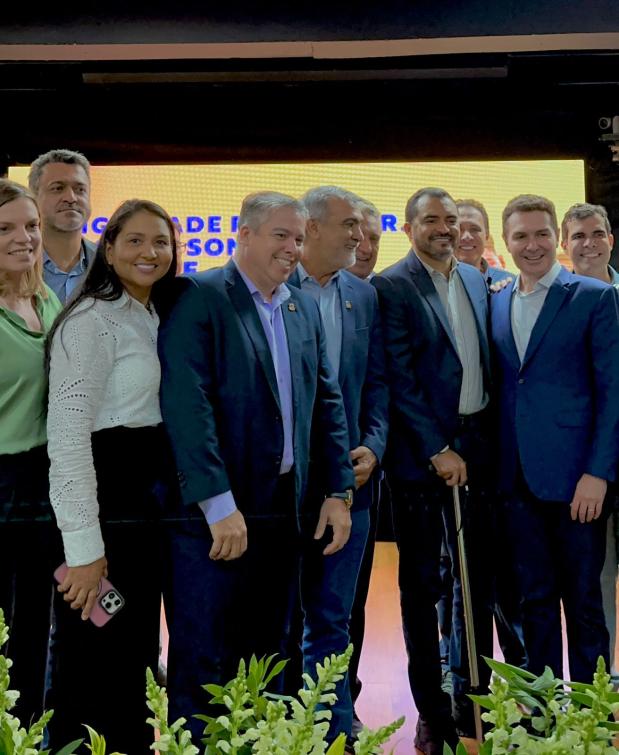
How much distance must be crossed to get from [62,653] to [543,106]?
4779 mm

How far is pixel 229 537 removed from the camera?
7.21 ft

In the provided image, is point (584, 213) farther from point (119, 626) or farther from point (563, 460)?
point (119, 626)

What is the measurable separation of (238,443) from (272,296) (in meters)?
0.43

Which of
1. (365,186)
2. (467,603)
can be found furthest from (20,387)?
(365,186)

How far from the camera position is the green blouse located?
6.85 ft

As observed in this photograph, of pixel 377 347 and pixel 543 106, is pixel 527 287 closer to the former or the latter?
pixel 377 347

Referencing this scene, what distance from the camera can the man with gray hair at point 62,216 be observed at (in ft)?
9.49

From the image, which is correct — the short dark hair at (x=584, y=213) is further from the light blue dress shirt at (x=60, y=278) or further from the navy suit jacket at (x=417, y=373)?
the light blue dress shirt at (x=60, y=278)

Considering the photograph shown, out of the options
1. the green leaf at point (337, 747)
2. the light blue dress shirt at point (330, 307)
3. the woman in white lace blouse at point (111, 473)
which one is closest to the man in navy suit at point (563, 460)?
the light blue dress shirt at point (330, 307)

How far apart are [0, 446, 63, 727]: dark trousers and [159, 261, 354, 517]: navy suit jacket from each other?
0.34m

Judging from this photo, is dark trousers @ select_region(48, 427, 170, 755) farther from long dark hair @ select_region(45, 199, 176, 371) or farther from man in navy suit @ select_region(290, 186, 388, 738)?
man in navy suit @ select_region(290, 186, 388, 738)

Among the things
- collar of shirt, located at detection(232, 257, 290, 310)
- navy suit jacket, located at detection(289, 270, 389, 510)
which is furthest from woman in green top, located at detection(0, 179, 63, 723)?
navy suit jacket, located at detection(289, 270, 389, 510)

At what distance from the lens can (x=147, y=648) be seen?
2.18m

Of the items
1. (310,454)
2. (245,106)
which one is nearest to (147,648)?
(310,454)
